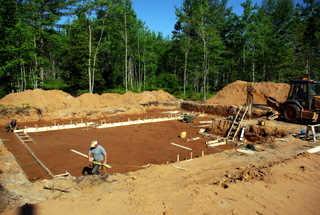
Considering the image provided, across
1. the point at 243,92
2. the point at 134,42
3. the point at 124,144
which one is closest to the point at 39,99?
the point at 124,144

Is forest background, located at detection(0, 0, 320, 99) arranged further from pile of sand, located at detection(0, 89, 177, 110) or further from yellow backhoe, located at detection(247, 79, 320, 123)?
yellow backhoe, located at detection(247, 79, 320, 123)

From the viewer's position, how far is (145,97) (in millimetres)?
26109

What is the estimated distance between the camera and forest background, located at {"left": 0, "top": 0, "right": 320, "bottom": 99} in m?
21.7

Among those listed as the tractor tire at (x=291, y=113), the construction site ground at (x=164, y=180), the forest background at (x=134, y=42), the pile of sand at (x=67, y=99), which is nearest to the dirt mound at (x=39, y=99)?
the pile of sand at (x=67, y=99)

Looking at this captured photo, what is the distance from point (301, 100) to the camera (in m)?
11.9

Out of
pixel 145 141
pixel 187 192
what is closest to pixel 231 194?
pixel 187 192

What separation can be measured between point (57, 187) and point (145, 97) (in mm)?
20979

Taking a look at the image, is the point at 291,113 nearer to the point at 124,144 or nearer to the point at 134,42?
the point at 124,144

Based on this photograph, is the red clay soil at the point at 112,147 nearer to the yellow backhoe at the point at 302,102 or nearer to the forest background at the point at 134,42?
the yellow backhoe at the point at 302,102

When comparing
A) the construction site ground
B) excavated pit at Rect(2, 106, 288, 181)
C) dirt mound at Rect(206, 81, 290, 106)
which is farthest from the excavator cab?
dirt mound at Rect(206, 81, 290, 106)

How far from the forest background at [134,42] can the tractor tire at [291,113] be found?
13096mm

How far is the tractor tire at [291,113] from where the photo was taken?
1201 centimetres

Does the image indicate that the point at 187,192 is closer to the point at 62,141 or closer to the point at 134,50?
the point at 62,141

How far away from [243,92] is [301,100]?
10251mm
